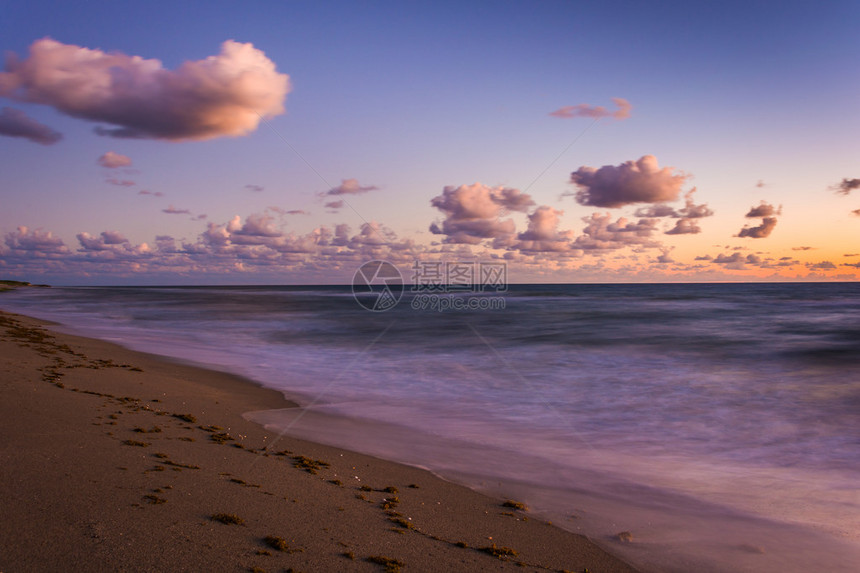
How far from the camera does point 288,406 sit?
929cm

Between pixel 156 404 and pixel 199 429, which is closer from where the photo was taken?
pixel 199 429

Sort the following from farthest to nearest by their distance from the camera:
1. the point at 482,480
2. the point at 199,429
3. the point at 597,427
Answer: the point at 597,427 → the point at 199,429 → the point at 482,480

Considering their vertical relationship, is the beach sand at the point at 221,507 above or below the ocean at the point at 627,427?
above

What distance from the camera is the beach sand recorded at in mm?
3398

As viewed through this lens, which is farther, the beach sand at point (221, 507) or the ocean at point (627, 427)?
the ocean at point (627, 427)

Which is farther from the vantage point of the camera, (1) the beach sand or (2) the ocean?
(2) the ocean

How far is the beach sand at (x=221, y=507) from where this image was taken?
3.40 metres

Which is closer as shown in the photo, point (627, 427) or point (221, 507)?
point (221, 507)

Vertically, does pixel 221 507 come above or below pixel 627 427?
above

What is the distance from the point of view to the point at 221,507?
411 centimetres

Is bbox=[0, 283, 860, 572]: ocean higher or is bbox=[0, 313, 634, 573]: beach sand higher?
bbox=[0, 313, 634, 573]: beach sand

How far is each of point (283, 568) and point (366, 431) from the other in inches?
178

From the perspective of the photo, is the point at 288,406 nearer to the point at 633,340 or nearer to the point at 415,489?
the point at 415,489

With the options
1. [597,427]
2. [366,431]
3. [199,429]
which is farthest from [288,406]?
[597,427]
